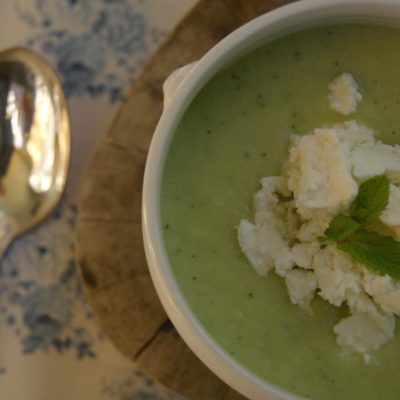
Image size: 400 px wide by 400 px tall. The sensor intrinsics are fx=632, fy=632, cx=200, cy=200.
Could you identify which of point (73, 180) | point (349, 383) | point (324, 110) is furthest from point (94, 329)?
point (324, 110)

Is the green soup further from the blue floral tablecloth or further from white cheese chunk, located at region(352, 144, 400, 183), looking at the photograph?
the blue floral tablecloth

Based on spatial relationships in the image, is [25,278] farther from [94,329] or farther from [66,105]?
[66,105]

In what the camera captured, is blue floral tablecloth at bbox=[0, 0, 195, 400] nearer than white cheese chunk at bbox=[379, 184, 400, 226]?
No

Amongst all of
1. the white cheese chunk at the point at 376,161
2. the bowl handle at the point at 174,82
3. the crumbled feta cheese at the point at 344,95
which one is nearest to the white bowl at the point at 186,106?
the bowl handle at the point at 174,82

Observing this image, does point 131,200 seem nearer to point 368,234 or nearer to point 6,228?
point 6,228

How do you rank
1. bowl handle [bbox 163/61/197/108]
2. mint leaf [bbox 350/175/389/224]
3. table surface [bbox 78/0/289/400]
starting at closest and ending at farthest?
mint leaf [bbox 350/175/389/224] → bowl handle [bbox 163/61/197/108] → table surface [bbox 78/0/289/400]

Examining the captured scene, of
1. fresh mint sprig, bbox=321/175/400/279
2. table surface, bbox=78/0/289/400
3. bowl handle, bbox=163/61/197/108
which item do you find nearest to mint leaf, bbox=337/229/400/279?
fresh mint sprig, bbox=321/175/400/279
